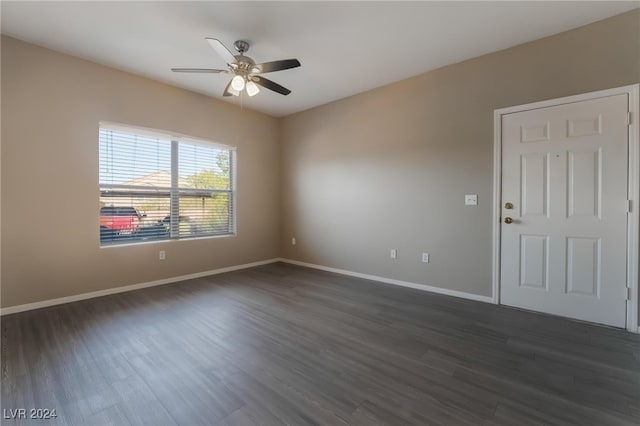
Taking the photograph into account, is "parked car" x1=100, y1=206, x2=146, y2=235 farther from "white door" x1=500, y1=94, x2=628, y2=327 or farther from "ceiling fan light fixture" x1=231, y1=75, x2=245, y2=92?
"white door" x1=500, y1=94, x2=628, y2=327

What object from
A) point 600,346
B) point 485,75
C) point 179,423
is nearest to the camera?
point 179,423

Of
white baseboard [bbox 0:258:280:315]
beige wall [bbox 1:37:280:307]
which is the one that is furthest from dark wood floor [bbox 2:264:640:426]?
beige wall [bbox 1:37:280:307]

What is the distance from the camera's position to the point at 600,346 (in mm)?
2211

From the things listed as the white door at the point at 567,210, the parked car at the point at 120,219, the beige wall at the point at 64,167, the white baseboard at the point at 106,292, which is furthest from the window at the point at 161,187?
the white door at the point at 567,210

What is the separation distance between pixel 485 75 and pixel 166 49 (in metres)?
3.72

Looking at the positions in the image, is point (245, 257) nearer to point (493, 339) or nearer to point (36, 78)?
point (36, 78)

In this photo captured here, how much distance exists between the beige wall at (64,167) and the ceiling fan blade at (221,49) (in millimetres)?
1873

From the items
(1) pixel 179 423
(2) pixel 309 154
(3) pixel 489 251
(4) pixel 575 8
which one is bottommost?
(1) pixel 179 423

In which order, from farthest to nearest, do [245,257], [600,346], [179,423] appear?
[245,257] → [600,346] → [179,423]

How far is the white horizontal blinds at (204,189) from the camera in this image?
168 inches

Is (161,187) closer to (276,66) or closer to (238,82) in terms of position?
(238,82)

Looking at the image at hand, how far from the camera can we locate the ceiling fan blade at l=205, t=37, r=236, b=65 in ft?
7.62

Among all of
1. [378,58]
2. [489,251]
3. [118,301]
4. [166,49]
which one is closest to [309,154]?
[378,58]

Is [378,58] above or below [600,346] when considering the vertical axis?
above
